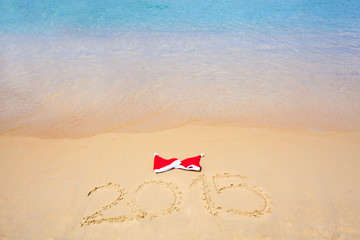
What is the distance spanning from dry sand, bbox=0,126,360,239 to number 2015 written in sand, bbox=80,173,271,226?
1 cm

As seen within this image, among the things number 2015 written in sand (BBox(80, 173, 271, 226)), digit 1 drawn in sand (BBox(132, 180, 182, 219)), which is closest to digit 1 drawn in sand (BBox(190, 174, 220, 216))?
number 2015 written in sand (BBox(80, 173, 271, 226))

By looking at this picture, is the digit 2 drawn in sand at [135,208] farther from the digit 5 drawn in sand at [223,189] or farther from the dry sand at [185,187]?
the digit 5 drawn in sand at [223,189]

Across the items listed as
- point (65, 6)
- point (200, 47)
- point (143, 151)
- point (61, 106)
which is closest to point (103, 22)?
point (65, 6)

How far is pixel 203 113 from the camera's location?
17.1 ft

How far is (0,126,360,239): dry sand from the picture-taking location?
2988 mm

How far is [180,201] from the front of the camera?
10.9ft

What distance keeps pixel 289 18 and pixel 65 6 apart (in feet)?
36.8

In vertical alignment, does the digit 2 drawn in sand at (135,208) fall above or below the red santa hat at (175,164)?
below

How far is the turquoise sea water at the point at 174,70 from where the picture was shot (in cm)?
507

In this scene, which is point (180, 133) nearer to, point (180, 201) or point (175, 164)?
point (175, 164)

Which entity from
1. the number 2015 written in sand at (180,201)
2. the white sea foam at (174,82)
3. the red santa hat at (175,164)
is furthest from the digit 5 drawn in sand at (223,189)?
the white sea foam at (174,82)

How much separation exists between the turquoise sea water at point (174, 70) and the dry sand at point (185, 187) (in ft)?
1.73

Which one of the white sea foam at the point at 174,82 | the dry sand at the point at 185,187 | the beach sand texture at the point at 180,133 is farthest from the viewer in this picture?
the white sea foam at the point at 174,82

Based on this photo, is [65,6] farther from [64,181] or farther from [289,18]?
[64,181]
